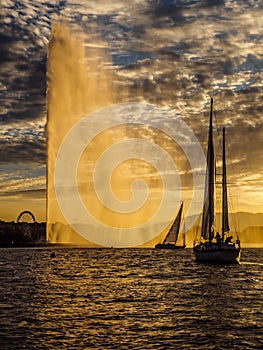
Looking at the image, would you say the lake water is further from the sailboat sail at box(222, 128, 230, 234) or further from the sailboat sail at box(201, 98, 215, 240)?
the sailboat sail at box(222, 128, 230, 234)

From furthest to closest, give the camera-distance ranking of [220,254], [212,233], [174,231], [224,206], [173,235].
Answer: [173,235] < [174,231] < [224,206] < [212,233] < [220,254]

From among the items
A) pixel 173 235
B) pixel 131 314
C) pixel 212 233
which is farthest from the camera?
pixel 173 235

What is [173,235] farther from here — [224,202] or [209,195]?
[209,195]

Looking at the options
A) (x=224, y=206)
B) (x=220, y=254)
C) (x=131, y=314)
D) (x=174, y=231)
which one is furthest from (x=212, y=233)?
(x=174, y=231)

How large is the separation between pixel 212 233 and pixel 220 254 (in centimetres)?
622

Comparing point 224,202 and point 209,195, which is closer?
point 209,195

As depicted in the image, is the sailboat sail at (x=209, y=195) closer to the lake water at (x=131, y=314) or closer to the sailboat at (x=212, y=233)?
the sailboat at (x=212, y=233)

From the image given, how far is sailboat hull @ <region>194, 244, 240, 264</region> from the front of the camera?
79312 millimetres

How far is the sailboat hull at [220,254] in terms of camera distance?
79.3 meters

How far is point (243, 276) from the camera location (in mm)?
65062

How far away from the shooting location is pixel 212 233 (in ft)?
278

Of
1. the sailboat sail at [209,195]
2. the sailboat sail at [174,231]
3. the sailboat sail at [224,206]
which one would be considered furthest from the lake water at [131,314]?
the sailboat sail at [174,231]

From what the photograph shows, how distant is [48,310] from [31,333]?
766 cm

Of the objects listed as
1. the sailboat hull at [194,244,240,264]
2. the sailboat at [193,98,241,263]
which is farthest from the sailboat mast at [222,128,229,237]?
the sailboat hull at [194,244,240,264]
